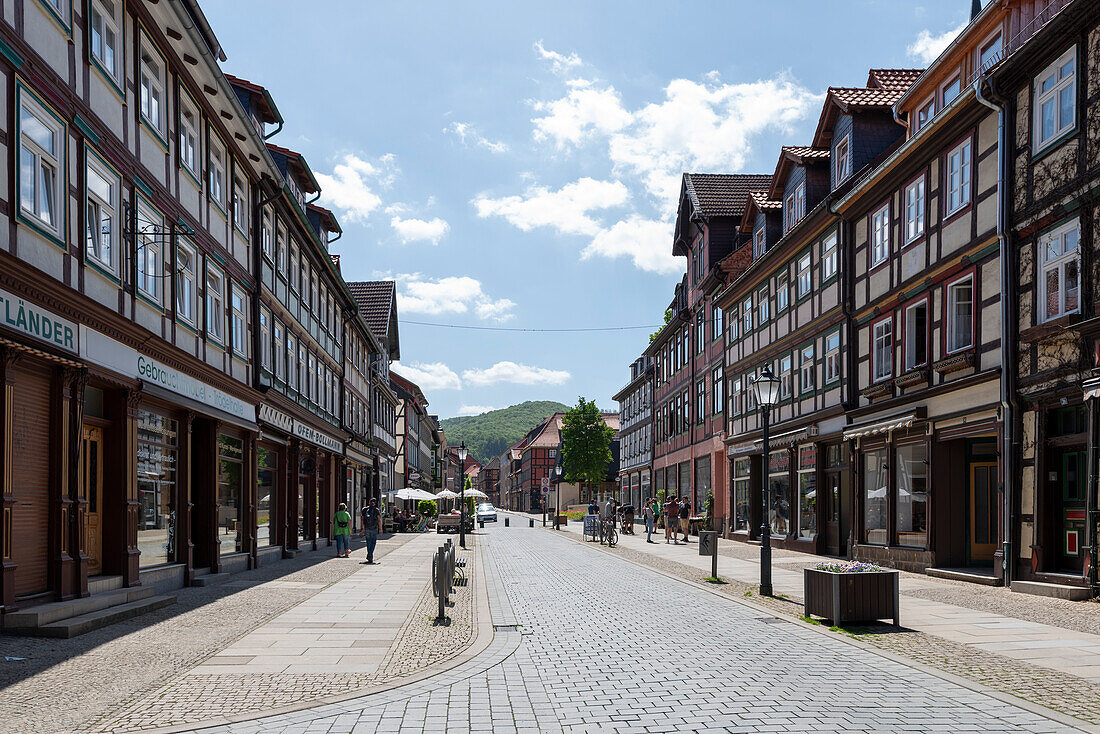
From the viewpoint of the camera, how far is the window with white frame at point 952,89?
2072 cm

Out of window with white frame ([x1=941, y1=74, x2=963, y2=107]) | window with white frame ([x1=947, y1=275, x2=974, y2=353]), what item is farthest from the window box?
window with white frame ([x1=941, y1=74, x2=963, y2=107])

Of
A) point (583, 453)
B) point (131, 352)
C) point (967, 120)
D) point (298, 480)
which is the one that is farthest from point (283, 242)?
point (583, 453)

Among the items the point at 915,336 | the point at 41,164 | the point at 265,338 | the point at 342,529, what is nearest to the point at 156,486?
the point at 41,164

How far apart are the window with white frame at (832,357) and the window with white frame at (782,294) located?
3.85m

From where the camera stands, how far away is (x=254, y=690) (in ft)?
28.1

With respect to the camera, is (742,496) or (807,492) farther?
(742,496)

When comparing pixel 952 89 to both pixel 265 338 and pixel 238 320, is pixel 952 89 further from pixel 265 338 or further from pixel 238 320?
pixel 265 338

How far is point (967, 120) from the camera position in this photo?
19.5m

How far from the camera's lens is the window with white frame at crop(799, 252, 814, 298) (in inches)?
1162

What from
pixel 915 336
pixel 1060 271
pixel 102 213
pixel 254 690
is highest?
pixel 102 213

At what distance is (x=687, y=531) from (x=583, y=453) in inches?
1819

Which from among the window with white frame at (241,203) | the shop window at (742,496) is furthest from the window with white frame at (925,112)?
the shop window at (742,496)

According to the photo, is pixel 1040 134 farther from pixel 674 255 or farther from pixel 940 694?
pixel 674 255

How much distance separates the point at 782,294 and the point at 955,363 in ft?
Result: 42.1
